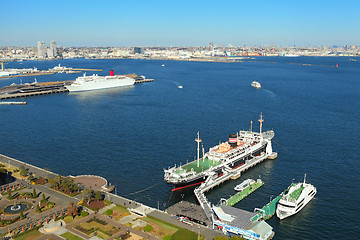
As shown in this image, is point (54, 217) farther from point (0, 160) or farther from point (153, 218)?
point (0, 160)

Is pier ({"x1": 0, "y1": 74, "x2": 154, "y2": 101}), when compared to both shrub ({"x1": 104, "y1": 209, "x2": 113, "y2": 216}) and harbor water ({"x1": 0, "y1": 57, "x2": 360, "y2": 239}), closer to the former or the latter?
harbor water ({"x1": 0, "y1": 57, "x2": 360, "y2": 239})

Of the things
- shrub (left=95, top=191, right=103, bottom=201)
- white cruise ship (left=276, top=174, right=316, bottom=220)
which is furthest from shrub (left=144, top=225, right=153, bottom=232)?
Result: white cruise ship (left=276, top=174, right=316, bottom=220)

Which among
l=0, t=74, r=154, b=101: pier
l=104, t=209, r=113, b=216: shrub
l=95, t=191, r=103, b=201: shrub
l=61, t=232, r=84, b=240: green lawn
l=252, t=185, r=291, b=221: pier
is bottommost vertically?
l=252, t=185, r=291, b=221: pier

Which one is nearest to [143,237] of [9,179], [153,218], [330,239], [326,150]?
[153,218]

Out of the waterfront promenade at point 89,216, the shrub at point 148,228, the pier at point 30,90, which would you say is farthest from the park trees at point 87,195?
the pier at point 30,90

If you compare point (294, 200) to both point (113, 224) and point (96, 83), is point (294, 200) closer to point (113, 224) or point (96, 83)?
point (113, 224)

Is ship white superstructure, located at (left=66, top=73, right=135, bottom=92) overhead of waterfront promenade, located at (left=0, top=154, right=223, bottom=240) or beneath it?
overhead

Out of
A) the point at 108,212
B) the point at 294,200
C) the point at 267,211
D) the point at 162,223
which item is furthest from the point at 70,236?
the point at 294,200
